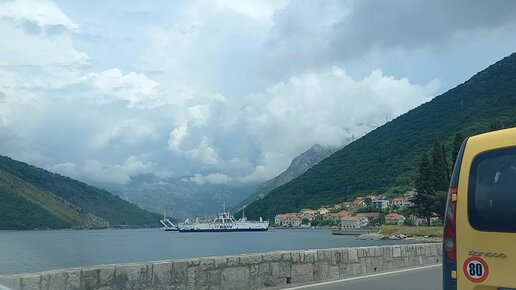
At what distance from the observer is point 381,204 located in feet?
468

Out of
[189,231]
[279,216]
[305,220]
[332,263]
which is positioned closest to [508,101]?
[305,220]

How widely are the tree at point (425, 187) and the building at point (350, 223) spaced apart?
4185 cm

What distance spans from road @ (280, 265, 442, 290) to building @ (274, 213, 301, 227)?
15089 centimetres

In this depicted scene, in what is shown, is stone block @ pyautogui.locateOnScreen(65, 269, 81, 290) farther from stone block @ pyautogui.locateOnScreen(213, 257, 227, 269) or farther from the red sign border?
the red sign border

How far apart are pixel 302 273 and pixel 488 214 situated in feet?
25.9

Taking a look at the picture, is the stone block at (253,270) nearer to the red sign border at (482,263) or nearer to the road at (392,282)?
the road at (392,282)

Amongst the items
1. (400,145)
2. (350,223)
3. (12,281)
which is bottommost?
(350,223)

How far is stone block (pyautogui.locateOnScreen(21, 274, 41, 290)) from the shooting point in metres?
7.16

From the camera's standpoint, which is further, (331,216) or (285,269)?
(331,216)

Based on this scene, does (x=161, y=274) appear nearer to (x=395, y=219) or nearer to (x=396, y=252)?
(x=396, y=252)

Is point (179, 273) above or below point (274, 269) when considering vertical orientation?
above

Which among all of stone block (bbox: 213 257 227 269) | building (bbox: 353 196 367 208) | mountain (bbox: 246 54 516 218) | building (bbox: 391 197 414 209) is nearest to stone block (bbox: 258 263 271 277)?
stone block (bbox: 213 257 227 269)

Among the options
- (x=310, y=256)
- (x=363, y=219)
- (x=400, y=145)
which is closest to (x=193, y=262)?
(x=310, y=256)

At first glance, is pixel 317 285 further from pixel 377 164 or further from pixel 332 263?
pixel 377 164
